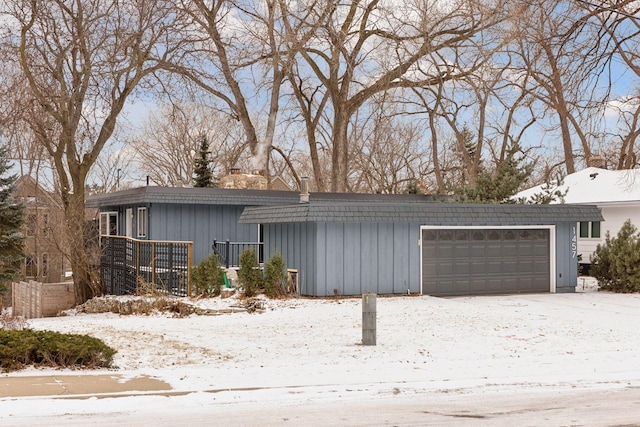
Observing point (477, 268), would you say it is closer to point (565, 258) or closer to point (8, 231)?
point (565, 258)

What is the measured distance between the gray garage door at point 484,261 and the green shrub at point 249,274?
474 centimetres

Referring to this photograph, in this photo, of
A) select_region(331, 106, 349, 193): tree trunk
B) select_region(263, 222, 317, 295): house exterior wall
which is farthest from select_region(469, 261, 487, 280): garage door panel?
select_region(331, 106, 349, 193): tree trunk

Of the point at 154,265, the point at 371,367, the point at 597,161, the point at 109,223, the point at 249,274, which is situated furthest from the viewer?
the point at 597,161

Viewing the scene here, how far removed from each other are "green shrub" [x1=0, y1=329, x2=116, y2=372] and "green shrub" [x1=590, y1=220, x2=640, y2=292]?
17.1m

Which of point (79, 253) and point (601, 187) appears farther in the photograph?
point (601, 187)

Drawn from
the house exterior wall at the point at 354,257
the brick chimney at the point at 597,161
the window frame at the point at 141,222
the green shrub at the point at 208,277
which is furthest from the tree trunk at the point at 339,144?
the green shrub at the point at 208,277

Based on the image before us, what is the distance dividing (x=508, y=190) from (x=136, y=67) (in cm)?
1477

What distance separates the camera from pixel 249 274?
803 inches

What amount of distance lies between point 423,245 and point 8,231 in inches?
723

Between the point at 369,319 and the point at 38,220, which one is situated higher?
the point at 38,220

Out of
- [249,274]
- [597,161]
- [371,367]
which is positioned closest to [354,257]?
[249,274]

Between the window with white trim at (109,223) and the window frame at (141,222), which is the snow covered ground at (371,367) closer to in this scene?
the window frame at (141,222)

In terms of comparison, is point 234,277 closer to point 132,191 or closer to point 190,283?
point 190,283

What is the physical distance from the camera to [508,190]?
2780cm
